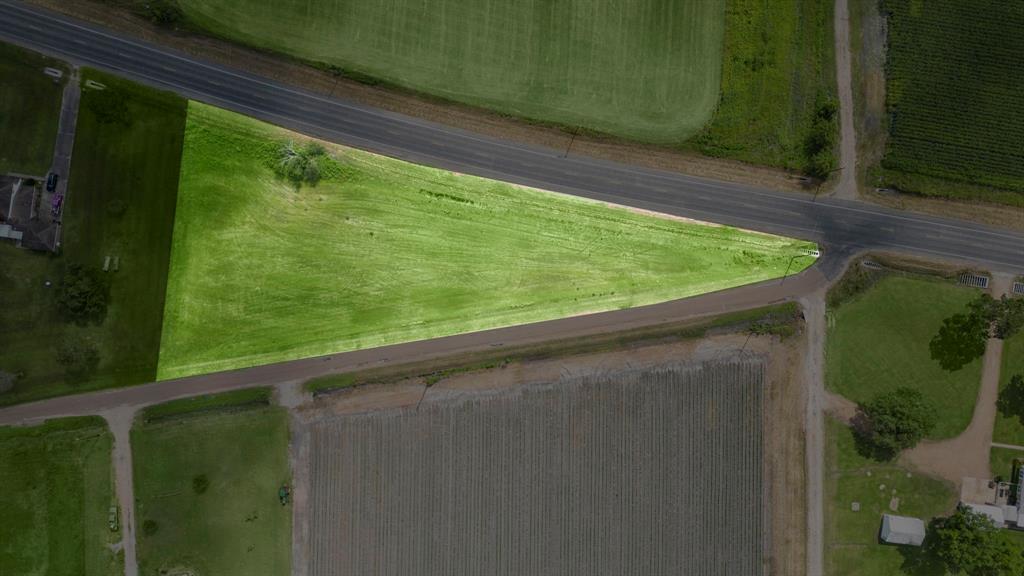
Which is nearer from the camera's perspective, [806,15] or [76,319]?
[76,319]

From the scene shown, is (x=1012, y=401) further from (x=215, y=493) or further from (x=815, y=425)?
(x=215, y=493)

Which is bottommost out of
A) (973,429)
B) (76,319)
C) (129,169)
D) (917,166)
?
(973,429)

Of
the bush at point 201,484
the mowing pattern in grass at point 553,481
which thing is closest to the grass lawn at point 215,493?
the bush at point 201,484

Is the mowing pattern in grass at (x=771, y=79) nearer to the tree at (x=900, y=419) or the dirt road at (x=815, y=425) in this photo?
the dirt road at (x=815, y=425)

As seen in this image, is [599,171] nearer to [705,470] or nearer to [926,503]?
[705,470]

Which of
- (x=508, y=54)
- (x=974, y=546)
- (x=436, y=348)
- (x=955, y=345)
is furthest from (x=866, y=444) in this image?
(x=508, y=54)

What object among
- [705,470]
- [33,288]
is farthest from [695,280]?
[33,288]

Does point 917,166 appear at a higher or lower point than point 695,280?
higher

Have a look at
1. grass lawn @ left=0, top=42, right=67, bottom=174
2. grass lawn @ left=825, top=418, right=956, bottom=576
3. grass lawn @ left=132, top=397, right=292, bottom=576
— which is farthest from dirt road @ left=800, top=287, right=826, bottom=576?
grass lawn @ left=0, top=42, right=67, bottom=174
